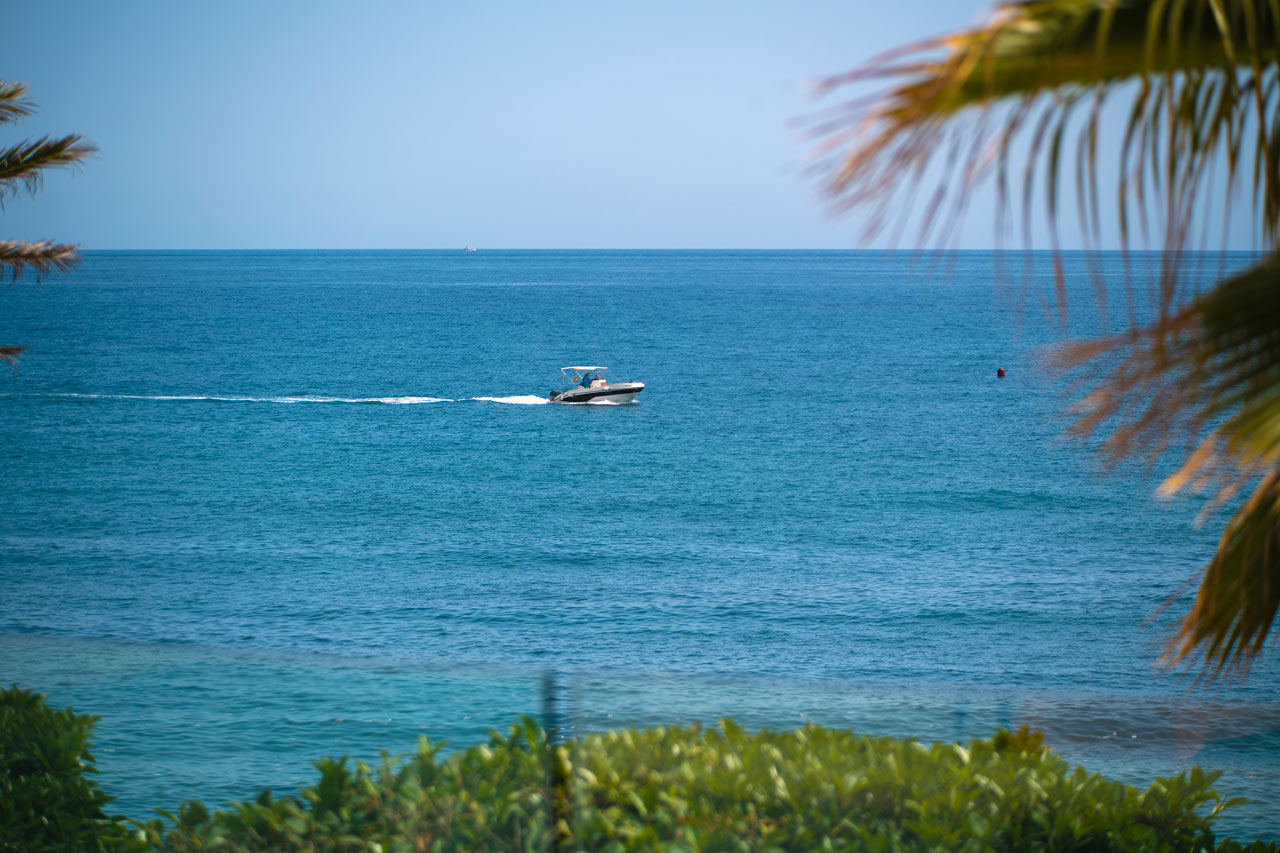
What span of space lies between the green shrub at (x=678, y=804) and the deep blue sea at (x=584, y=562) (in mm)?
409

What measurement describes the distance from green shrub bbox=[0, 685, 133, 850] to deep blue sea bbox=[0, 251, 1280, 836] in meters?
0.15

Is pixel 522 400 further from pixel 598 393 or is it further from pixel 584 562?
pixel 584 562

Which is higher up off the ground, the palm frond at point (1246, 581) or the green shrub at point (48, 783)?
the palm frond at point (1246, 581)

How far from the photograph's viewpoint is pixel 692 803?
13.6 feet

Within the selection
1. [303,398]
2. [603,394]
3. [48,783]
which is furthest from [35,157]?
[303,398]

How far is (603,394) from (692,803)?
211 ft

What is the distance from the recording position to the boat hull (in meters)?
68.1

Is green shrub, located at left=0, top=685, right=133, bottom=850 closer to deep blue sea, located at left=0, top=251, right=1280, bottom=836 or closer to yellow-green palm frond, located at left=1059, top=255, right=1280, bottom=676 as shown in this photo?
deep blue sea, located at left=0, top=251, right=1280, bottom=836

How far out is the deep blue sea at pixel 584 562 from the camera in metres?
5.30

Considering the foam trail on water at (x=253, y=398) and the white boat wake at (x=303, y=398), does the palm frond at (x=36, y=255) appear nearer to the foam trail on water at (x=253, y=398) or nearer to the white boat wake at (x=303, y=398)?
the white boat wake at (x=303, y=398)

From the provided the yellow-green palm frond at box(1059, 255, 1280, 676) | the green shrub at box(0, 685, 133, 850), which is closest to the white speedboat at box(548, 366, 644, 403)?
the green shrub at box(0, 685, 133, 850)

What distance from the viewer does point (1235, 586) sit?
264cm

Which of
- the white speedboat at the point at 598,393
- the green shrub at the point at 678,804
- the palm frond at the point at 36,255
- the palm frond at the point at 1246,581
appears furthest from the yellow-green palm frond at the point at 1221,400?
the white speedboat at the point at 598,393

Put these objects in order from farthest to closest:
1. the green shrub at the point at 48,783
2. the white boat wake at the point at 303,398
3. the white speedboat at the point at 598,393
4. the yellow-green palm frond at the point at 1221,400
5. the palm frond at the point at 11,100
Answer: the white boat wake at the point at 303,398 < the white speedboat at the point at 598,393 < the palm frond at the point at 11,100 < the green shrub at the point at 48,783 < the yellow-green palm frond at the point at 1221,400
